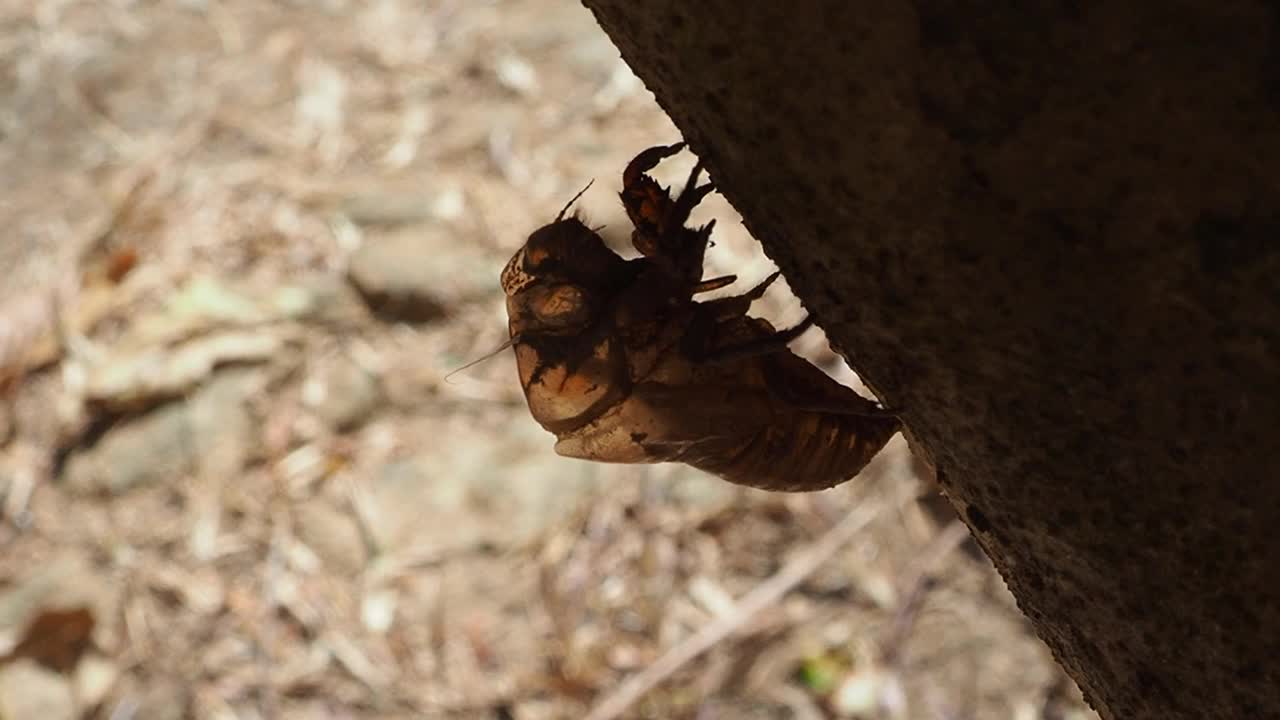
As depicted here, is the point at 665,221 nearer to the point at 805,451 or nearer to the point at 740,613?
the point at 805,451

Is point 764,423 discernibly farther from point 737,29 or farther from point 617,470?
point 617,470

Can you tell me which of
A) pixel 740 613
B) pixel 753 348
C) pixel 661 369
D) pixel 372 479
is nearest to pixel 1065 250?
pixel 753 348

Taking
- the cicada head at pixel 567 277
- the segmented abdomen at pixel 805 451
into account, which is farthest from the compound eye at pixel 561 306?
the segmented abdomen at pixel 805 451

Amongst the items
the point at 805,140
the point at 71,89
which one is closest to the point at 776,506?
the point at 805,140

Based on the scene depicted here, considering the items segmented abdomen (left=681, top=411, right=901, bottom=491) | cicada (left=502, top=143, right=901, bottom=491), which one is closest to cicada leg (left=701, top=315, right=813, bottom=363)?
cicada (left=502, top=143, right=901, bottom=491)

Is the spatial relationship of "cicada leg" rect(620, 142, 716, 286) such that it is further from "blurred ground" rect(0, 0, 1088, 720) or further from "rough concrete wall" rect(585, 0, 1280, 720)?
"blurred ground" rect(0, 0, 1088, 720)

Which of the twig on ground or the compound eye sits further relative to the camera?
the twig on ground
